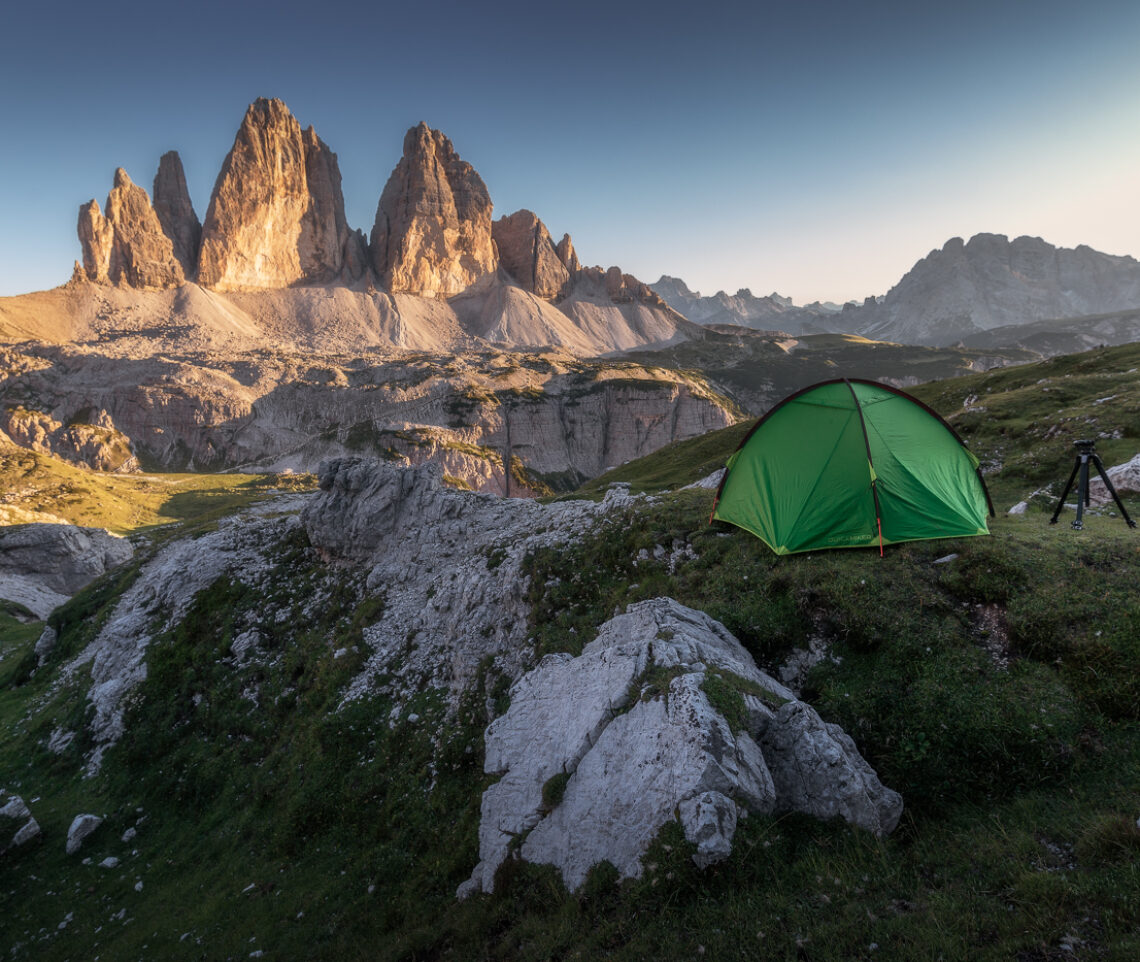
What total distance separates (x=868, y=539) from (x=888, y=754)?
5455mm

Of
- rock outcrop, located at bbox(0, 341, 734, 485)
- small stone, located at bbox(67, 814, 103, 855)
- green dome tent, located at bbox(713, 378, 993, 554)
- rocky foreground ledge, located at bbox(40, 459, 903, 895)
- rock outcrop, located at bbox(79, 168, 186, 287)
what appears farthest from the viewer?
rock outcrop, located at bbox(79, 168, 186, 287)

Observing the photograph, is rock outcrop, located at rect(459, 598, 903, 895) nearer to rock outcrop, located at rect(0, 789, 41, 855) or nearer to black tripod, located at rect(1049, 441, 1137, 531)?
A: black tripod, located at rect(1049, 441, 1137, 531)

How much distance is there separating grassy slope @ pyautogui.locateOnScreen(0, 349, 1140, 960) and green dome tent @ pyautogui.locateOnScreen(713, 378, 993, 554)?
671 millimetres

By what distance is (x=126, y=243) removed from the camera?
18700 cm

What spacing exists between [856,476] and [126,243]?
26618 centimetres

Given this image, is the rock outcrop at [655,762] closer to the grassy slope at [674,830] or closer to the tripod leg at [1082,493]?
the grassy slope at [674,830]

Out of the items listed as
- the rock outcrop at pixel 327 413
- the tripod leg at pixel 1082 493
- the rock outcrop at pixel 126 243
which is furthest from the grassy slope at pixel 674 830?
the rock outcrop at pixel 126 243

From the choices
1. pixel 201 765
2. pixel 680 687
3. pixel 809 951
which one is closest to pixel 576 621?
pixel 680 687

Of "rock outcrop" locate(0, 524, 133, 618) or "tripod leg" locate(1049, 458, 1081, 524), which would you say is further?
"rock outcrop" locate(0, 524, 133, 618)

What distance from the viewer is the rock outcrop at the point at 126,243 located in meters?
182

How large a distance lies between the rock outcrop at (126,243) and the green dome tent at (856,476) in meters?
253

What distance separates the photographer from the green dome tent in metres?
12.7

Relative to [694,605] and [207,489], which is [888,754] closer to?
[694,605]

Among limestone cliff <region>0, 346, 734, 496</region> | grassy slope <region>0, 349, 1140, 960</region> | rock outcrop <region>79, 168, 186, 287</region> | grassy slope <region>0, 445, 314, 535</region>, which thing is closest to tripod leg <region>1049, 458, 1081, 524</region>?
grassy slope <region>0, 349, 1140, 960</region>
